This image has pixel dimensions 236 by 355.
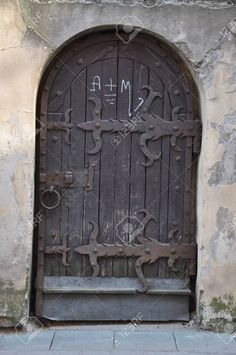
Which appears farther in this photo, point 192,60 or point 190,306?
point 190,306

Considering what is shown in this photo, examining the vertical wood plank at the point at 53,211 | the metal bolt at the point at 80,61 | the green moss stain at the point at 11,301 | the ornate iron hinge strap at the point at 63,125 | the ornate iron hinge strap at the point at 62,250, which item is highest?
the metal bolt at the point at 80,61

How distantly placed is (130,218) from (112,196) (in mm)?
239

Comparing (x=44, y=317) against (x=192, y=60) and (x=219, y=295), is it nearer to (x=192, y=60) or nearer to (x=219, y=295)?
(x=219, y=295)

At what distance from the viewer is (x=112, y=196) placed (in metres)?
5.19

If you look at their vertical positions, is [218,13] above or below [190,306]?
above

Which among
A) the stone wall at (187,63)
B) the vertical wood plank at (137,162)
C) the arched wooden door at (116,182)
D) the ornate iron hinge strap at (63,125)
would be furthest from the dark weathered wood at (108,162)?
the stone wall at (187,63)

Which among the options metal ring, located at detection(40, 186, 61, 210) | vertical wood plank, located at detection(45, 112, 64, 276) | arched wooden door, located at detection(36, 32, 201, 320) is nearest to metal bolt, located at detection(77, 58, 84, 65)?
arched wooden door, located at detection(36, 32, 201, 320)

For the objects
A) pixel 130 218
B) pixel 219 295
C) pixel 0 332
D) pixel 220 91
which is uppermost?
pixel 220 91

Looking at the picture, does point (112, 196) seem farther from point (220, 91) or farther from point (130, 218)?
point (220, 91)

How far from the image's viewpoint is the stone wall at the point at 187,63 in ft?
16.0

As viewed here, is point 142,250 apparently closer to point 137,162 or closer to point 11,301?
point 137,162

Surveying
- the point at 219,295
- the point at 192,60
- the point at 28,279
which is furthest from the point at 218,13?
the point at 28,279

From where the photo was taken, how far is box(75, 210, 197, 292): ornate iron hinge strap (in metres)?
5.14

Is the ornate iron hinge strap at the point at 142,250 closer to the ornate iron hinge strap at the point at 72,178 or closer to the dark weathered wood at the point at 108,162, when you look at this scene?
the dark weathered wood at the point at 108,162
